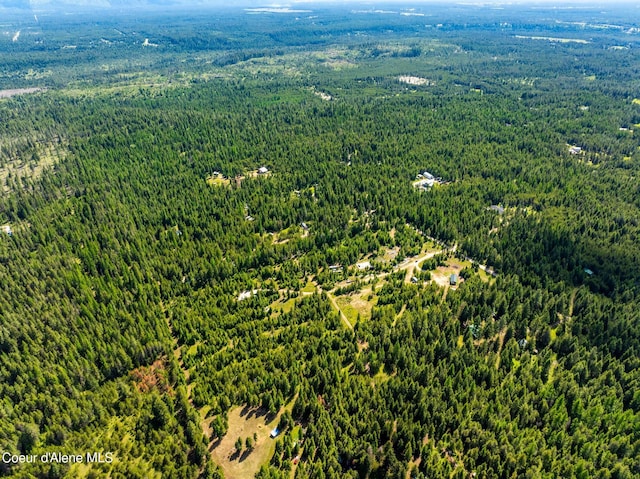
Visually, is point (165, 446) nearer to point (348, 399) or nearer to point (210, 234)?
point (348, 399)

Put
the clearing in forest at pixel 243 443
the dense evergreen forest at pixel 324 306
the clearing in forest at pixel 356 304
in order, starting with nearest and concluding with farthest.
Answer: the clearing in forest at pixel 243 443
the dense evergreen forest at pixel 324 306
the clearing in forest at pixel 356 304

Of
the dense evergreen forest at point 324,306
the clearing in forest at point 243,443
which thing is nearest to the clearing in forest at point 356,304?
the dense evergreen forest at point 324,306

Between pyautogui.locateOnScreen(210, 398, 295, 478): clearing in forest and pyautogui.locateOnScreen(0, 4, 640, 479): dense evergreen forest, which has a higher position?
pyautogui.locateOnScreen(0, 4, 640, 479): dense evergreen forest

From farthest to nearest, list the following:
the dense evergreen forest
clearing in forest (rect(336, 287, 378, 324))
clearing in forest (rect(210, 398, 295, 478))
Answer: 1. clearing in forest (rect(336, 287, 378, 324))
2. the dense evergreen forest
3. clearing in forest (rect(210, 398, 295, 478))

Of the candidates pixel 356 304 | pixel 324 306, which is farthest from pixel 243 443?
pixel 356 304

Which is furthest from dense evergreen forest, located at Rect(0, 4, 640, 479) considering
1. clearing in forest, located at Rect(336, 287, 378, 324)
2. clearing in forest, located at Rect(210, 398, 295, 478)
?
clearing in forest, located at Rect(336, 287, 378, 324)

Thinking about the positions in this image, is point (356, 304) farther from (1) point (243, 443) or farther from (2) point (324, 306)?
(1) point (243, 443)

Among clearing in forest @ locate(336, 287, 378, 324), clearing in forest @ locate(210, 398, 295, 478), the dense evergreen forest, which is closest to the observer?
clearing in forest @ locate(210, 398, 295, 478)

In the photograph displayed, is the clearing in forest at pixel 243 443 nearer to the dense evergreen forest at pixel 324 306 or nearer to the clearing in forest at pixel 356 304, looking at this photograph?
the dense evergreen forest at pixel 324 306

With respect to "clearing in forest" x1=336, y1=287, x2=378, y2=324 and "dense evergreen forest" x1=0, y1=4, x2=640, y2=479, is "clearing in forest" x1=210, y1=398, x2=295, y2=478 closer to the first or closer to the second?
"dense evergreen forest" x1=0, y1=4, x2=640, y2=479

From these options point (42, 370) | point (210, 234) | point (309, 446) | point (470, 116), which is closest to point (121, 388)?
point (42, 370)
